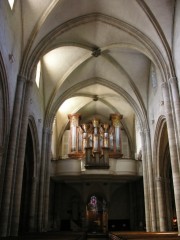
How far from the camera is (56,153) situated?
2450cm

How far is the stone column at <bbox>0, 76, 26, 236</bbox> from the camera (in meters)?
10.1

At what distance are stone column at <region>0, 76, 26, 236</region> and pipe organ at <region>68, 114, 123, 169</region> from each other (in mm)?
11144

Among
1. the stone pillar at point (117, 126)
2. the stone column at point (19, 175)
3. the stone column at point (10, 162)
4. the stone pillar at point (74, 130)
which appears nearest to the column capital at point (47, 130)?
the stone pillar at point (74, 130)

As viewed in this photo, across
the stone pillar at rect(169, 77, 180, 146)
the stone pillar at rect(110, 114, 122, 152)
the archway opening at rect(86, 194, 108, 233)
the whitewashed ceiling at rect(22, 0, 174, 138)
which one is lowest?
the archway opening at rect(86, 194, 108, 233)

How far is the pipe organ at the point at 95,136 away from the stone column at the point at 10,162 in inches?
439

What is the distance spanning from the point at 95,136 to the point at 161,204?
9.27 meters

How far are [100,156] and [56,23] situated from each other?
10546 millimetres

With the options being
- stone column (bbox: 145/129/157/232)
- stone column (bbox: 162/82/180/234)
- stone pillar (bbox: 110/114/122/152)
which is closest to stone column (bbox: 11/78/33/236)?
stone column (bbox: 162/82/180/234)

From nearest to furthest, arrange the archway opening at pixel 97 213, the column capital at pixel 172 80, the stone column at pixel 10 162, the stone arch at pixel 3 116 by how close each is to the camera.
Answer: the stone column at pixel 10 162, the stone arch at pixel 3 116, the column capital at pixel 172 80, the archway opening at pixel 97 213

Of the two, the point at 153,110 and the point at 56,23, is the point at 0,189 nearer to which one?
the point at 56,23

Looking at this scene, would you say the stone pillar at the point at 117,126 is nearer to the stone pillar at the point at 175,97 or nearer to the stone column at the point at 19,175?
the stone pillar at the point at 175,97

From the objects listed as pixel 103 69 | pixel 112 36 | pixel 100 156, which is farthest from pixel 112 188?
pixel 112 36

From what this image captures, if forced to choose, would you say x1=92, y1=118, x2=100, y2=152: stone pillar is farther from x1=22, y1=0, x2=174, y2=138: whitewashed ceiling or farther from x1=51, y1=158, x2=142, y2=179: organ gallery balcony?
x1=22, y1=0, x2=174, y2=138: whitewashed ceiling

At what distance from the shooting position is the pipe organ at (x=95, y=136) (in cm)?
2328
